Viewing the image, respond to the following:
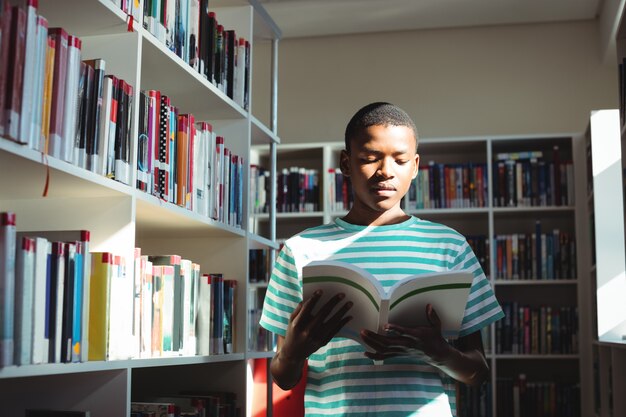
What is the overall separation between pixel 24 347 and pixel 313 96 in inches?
157

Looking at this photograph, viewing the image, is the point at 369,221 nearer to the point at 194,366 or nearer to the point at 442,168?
the point at 194,366

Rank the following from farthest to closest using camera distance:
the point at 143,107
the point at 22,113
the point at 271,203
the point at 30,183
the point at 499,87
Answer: the point at 499,87 < the point at 271,203 < the point at 143,107 < the point at 30,183 < the point at 22,113

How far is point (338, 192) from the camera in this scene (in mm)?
4816

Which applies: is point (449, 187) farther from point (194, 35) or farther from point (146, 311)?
point (146, 311)

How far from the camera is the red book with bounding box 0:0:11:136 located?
1.39 metres

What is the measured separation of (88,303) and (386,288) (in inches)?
25.0

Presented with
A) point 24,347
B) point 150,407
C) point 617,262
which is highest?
point 617,262

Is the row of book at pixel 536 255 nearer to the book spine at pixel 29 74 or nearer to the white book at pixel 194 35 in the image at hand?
the white book at pixel 194 35

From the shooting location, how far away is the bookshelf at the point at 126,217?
1718mm

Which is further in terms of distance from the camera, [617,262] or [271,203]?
[617,262]

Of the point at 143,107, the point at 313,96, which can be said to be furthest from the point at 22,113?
the point at 313,96

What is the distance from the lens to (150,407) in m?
2.17

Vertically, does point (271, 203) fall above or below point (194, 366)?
above

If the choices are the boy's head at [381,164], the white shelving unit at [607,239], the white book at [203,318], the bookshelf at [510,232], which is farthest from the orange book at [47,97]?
the bookshelf at [510,232]
